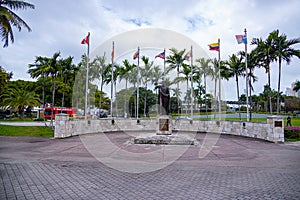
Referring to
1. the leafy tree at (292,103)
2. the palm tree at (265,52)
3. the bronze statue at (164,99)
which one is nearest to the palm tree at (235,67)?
the palm tree at (265,52)

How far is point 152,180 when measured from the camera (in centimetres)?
634

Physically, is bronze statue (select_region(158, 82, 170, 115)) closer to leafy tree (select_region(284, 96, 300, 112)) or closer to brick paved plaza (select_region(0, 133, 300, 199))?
brick paved plaza (select_region(0, 133, 300, 199))

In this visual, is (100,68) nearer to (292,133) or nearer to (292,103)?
(292,133)

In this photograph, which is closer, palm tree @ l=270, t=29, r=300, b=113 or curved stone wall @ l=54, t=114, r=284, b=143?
curved stone wall @ l=54, t=114, r=284, b=143

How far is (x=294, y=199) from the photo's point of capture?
15.9 ft

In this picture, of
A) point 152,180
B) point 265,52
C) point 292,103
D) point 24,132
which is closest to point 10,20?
point 24,132

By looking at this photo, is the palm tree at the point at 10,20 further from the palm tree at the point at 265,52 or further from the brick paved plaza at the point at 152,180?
the palm tree at the point at 265,52

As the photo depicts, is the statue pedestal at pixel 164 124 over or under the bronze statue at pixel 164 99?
under

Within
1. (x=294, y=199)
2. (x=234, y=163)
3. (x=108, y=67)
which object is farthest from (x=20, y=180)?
(x=108, y=67)

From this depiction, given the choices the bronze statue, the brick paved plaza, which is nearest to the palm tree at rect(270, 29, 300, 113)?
the bronze statue

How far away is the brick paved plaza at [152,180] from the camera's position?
16.9 feet

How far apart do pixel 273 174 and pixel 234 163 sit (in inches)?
72.5

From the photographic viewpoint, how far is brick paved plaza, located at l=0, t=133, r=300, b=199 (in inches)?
203

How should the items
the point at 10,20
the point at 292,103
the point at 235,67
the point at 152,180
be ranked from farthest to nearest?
the point at 292,103
the point at 235,67
the point at 10,20
the point at 152,180
